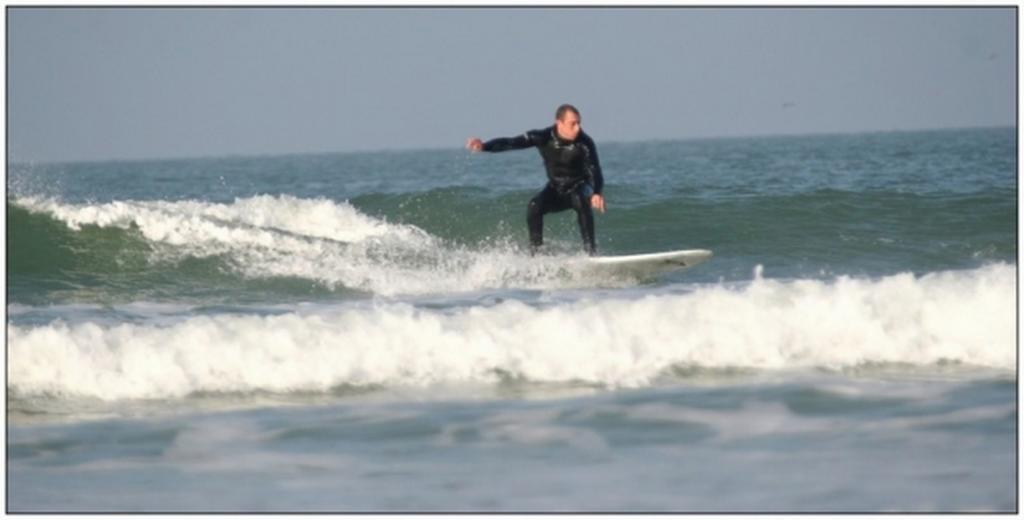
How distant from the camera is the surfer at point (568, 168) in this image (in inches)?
506

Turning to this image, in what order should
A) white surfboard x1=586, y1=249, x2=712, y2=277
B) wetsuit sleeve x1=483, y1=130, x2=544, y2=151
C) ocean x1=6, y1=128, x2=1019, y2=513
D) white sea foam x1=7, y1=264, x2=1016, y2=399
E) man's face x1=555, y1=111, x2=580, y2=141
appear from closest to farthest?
ocean x1=6, y1=128, x2=1019, y2=513 < white sea foam x1=7, y1=264, x2=1016, y2=399 < wetsuit sleeve x1=483, y1=130, x2=544, y2=151 < man's face x1=555, y1=111, x2=580, y2=141 < white surfboard x1=586, y1=249, x2=712, y2=277

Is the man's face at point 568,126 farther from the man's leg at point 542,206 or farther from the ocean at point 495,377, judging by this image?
the ocean at point 495,377

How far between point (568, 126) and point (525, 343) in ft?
11.2

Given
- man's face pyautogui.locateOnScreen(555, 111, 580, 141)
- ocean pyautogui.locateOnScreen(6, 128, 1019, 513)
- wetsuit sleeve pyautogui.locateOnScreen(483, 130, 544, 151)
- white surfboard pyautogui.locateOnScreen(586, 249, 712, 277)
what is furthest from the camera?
white surfboard pyautogui.locateOnScreen(586, 249, 712, 277)

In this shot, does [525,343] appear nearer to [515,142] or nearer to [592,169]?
[515,142]

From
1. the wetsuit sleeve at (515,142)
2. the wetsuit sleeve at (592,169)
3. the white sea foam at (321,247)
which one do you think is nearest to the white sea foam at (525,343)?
the wetsuit sleeve at (515,142)

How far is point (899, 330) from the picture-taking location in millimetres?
10039

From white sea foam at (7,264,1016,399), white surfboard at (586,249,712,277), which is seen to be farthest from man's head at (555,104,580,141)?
white sea foam at (7,264,1016,399)

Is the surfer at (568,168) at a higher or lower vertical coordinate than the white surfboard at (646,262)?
higher

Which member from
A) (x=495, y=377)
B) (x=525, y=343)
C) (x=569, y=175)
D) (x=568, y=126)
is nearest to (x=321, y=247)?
(x=569, y=175)

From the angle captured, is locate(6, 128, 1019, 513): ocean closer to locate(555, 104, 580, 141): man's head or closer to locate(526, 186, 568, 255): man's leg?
locate(526, 186, 568, 255): man's leg

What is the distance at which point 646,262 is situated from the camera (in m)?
13.2

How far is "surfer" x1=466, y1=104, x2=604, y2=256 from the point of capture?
42.1 feet

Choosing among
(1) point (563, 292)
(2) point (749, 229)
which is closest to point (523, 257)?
(1) point (563, 292)
